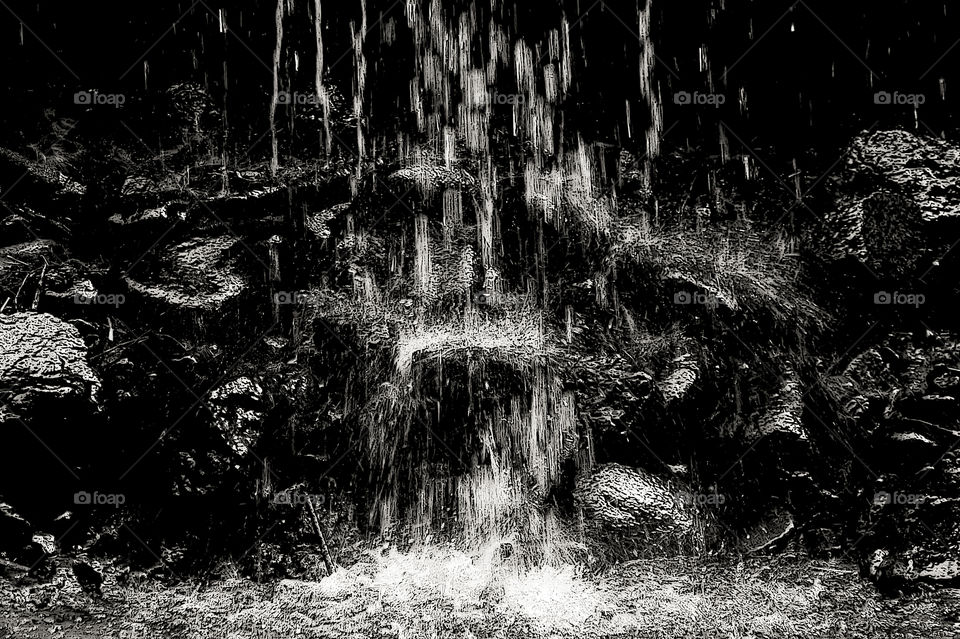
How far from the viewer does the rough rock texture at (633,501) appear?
452 cm

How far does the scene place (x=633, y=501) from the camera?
4.58 m

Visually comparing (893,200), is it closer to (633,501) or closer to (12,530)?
(633,501)

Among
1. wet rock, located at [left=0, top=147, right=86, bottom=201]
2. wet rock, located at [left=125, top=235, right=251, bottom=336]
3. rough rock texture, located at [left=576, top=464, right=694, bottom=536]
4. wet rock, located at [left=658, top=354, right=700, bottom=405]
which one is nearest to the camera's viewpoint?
rough rock texture, located at [left=576, top=464, right=694, bottom=536]

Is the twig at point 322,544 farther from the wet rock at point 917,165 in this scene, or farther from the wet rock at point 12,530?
the wet rock at point 917,165

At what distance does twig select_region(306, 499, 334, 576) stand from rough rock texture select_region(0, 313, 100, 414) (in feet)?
5.23

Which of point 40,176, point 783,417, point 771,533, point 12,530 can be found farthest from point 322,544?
point 40,176

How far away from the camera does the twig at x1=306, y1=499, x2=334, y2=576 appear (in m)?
4.44

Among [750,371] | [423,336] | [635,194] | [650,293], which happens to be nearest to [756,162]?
[635,194]

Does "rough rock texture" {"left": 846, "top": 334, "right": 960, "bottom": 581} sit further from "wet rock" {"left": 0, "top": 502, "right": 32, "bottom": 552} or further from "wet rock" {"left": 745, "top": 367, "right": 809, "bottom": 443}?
"wet rock" {"left": 0, "top": 502, "right": 32, "bottom": 552}

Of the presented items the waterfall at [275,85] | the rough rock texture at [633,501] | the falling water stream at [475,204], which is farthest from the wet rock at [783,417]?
the waterfall at [275,85]

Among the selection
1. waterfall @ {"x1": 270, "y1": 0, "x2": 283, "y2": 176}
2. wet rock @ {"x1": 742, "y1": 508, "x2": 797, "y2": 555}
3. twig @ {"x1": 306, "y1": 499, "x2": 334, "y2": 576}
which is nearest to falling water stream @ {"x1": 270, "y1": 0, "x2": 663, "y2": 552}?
waterfall @ {"x1": 270, "y1": 0, "x2": 283, "y2": 176}

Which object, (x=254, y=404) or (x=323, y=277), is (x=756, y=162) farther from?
(x=254, y=404)

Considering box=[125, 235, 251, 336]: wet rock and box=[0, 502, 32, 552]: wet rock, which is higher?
box=[125, 235, 251, 336]: wet rock

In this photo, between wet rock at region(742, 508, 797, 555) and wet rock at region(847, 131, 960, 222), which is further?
wet rock at region(847, 131, 960, 222)
